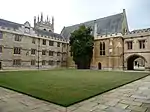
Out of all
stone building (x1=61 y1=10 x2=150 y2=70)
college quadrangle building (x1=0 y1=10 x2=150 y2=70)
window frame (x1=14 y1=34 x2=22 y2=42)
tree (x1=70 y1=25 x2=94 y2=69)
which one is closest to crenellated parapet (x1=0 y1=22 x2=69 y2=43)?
college quadrangle building (x1=0 y1=10 x2=150 y2=70)

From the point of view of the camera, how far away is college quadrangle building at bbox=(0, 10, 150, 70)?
1013 inches

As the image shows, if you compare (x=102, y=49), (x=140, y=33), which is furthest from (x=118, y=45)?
(x=140, y=33)

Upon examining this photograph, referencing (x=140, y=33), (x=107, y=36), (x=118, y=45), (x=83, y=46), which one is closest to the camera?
(x=140, y=33)

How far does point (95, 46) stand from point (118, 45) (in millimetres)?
5400

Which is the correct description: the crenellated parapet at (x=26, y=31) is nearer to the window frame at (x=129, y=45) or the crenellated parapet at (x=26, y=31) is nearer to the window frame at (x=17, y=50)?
the window frame at (x=17, y=50)

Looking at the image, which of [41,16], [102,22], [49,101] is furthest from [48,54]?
[49,101]

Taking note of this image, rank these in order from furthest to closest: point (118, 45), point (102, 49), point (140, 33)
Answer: point (102, 49), point (118, 45), point (140, 33)

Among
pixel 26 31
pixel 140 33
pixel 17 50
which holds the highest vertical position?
pixel 26 31

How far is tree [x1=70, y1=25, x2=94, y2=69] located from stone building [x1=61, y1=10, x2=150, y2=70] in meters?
1.46

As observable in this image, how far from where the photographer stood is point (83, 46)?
99.1ft

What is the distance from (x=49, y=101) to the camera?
193 inches

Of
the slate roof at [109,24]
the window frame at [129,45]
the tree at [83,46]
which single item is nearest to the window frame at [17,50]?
the tree at [83,46]

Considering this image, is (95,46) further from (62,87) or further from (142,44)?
(62,87)

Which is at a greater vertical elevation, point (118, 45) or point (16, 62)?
point (118, 45)
